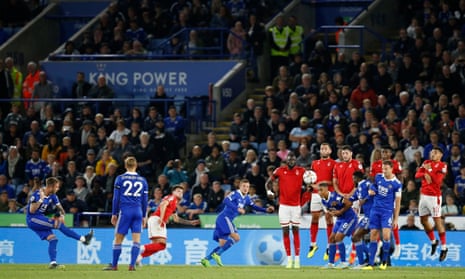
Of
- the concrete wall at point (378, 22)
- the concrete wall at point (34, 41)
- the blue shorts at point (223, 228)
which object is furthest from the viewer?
the concrete wall at point (34, 41)

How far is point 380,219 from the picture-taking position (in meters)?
23.4

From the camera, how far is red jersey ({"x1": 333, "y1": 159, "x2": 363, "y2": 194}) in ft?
81.6

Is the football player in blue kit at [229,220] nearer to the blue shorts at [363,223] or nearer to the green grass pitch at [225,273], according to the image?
the green grass pitch at [225,273]

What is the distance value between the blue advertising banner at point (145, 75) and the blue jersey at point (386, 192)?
40.2 feet

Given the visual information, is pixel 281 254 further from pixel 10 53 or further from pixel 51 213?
pixel 10 53

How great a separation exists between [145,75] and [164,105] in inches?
74.0

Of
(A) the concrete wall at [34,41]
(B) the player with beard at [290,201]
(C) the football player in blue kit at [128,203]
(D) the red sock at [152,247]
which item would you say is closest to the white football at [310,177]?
(B) the player with beard at [290,201]

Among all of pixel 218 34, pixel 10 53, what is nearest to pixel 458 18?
pixel 218 34

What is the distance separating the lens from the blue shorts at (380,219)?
23281 mm

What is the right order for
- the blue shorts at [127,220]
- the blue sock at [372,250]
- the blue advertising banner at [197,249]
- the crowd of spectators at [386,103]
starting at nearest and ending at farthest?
the blue shorts at [127,220] < the blue sock at [372,250] < the blue advertising banner at [197,249] < the crowd of spectators at [386,103]

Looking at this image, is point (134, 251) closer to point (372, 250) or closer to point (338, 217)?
point (338, 217)

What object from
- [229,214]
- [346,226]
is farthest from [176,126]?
[346,226]

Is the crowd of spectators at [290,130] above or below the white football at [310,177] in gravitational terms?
above

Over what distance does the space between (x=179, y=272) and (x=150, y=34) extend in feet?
51.9
